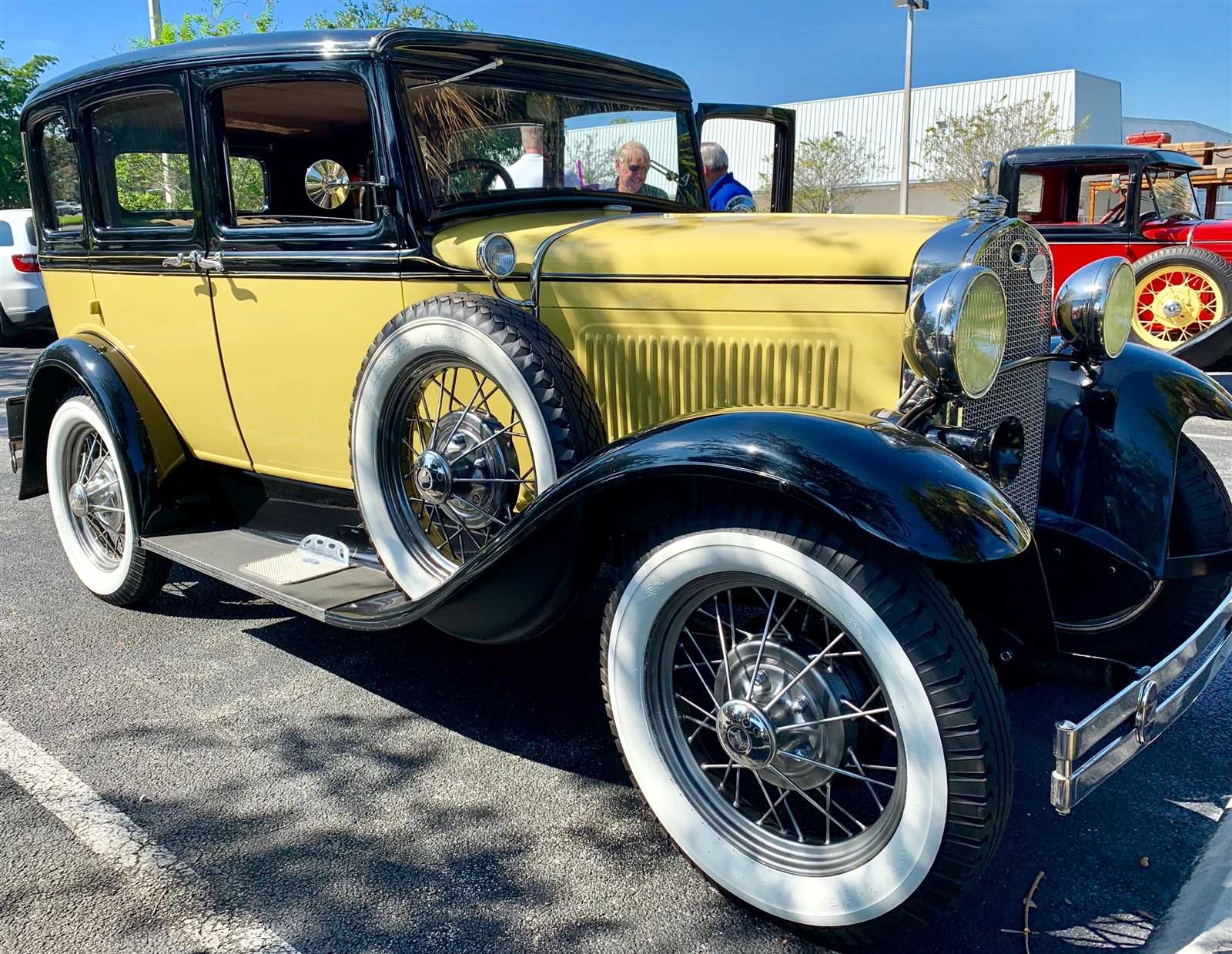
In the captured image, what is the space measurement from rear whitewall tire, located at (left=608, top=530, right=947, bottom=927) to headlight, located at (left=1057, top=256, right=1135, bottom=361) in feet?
4.52

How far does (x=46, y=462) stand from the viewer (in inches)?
167

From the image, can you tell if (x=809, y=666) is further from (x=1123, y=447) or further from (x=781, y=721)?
(x=1123, y=447)

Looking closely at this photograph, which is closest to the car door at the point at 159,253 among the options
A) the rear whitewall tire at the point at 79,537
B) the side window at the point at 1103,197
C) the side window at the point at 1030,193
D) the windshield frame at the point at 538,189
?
the rear whitewall tire at the point at 79,537

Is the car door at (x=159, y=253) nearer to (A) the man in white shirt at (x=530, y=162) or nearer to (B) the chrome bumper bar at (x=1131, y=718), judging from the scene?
(A) the man in white shirt at (x=530, y=162)

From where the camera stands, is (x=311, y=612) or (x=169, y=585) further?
(x=169, y=585)

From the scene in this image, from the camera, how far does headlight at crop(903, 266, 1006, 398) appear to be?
2166 millimetres

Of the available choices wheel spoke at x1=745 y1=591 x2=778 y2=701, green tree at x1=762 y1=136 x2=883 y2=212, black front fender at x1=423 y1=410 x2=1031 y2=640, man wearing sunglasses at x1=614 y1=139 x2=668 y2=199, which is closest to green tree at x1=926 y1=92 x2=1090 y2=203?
green tree at x1=762 y1=136 x2=883 y2=212

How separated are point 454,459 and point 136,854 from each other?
1.24 meters

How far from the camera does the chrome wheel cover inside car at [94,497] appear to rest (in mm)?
3979

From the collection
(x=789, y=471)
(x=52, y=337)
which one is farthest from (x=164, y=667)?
(x=52, y=337)

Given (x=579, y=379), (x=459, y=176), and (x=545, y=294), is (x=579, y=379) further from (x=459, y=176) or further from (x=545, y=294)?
(x=459, y=176)

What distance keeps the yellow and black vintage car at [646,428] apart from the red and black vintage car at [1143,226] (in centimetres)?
605

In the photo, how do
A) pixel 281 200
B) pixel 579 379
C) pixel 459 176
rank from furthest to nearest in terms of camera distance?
pixel 281 200
pixel 459 176
pixel 579 379

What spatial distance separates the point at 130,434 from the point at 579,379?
196 centimetres
